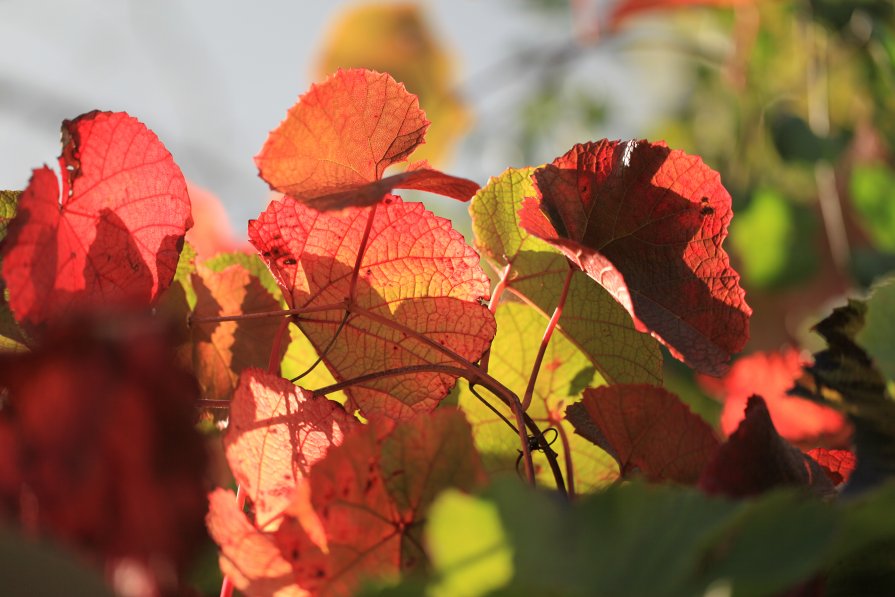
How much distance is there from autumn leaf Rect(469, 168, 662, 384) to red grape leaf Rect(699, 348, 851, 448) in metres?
0.09

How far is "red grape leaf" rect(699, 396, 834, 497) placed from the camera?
208 millimetres

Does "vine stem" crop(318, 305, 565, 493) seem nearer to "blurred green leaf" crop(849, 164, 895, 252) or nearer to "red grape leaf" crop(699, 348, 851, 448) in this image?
"red grape leaf" crop(699, 348, 851, 448)

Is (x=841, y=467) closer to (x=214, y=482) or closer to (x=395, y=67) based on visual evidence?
(x=214, y=482)

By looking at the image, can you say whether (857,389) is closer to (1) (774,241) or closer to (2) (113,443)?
(2) (113,443)

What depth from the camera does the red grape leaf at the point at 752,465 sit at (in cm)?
21

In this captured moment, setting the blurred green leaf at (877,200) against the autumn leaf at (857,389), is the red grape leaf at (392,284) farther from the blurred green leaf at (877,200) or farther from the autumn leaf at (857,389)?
the blurred green leaf at (877,200)

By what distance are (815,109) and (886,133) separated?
9 centimetres

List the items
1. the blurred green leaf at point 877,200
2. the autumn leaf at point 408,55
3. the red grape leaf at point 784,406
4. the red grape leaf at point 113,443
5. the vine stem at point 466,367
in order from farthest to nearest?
the autumn leaf at point 408,55 → the blurred green leaf at point 877,200 → the red grape leaf at point 784,406 → the vine stem at point 466,367 → the red grape leaf at point 113,443

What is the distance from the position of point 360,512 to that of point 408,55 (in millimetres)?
1358

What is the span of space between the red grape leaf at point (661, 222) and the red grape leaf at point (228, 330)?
Answer: 9 centimetres

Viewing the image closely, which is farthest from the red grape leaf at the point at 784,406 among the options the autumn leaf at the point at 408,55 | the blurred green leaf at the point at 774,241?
the autumn leaf at the point at 408,55

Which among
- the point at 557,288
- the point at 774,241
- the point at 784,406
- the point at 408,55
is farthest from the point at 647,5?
the point at 557,288

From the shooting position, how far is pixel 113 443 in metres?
0.15

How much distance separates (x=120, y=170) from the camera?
0.80ft
